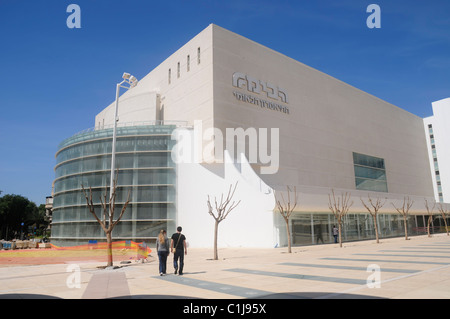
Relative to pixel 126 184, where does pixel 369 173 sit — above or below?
above

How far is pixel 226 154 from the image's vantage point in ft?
102

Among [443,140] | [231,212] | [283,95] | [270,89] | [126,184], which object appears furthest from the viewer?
[443,140]

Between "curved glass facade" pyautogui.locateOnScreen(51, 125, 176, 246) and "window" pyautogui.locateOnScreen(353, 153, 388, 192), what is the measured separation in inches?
1096

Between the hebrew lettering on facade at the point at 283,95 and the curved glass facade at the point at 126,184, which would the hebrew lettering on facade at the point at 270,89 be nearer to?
the hebrew lettering on facade at the point at 283,95

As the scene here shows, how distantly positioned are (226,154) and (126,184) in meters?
10.3

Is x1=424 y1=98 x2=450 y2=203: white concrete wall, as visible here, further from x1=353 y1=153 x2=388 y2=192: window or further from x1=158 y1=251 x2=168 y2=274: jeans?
x1=158 y1=251 x2=168 y2=274: jeans

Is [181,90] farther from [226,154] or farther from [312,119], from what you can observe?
[312,119]

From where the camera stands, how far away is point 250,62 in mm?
36656

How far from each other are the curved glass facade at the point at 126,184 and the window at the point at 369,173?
91.3 feet

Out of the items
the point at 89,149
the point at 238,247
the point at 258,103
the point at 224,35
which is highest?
the point at 224,35

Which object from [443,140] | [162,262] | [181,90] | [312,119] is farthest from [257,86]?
[443,140]
